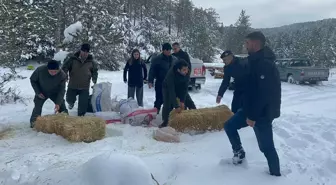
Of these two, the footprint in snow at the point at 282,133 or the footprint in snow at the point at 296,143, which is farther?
the footprint in snow at the point at 282,133

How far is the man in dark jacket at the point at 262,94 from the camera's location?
369 cm

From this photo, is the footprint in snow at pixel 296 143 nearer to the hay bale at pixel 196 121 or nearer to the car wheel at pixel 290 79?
the hay bale at pixel 196 121

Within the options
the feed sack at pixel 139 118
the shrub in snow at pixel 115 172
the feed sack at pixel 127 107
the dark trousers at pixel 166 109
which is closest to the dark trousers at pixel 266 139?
the shrub in snow at pixel 115 172

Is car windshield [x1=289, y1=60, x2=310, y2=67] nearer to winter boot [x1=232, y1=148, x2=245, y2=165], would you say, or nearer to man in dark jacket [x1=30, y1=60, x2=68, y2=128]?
man in dark jacket [x1=30, y1=60, x2=68, y2=128]

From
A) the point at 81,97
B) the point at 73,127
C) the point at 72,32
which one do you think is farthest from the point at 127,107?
the point at 72,32

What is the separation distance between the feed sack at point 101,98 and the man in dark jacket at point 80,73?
339mm

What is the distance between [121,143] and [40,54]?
2585 cm

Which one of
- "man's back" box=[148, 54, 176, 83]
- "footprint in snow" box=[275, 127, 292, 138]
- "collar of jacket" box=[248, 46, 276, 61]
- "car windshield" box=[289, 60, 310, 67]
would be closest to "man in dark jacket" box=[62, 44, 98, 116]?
"man's back" box=[148, 54, 176, 83]

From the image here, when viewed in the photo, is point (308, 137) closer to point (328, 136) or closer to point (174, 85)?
point (328, 136)

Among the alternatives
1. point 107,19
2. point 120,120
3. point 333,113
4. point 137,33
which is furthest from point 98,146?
point 137,33

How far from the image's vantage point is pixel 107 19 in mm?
25016

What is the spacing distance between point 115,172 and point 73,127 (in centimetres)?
231

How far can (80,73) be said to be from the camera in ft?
22.6

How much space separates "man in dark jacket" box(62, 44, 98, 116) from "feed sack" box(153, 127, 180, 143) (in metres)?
2.28
